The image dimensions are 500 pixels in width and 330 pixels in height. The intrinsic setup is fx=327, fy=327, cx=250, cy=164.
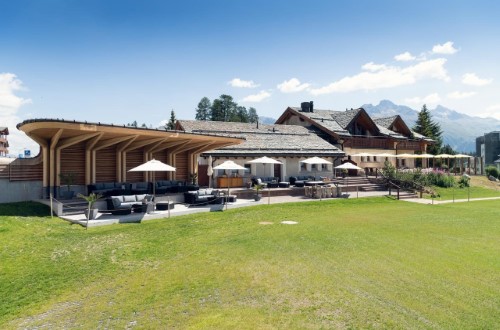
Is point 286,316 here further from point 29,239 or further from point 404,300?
point 29,239

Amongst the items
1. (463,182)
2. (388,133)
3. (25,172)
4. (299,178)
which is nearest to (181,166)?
(25,172)

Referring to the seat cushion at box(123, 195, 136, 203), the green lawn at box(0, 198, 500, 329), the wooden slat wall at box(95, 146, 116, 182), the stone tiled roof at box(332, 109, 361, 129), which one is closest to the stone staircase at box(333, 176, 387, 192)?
the stone tiled roof at box(332, 109, 361, 129)

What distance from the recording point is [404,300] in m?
6.12

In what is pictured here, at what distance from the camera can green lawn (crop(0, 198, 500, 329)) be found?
5.64 metres

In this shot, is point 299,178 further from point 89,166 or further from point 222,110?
point 222,110

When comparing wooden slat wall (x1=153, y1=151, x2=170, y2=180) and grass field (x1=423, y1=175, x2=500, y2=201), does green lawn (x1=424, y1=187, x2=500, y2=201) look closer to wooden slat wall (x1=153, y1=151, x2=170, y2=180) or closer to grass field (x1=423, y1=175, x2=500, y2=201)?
grass field (x1=423, y1=175, x2=500, y2=201)

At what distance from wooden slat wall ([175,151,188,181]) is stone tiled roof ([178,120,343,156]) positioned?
1.95m

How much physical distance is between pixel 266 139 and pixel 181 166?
359 inches

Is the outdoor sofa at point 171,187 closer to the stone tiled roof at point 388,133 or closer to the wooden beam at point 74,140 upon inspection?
the wooden beam at point 74,140

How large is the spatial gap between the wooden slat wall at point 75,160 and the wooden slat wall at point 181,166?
620cm

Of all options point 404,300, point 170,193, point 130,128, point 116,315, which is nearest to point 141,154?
point 170,193

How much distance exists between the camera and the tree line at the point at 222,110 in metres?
82.2

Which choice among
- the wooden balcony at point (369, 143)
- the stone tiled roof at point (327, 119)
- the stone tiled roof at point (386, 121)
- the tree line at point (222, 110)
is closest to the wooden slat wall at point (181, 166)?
the stone tiled roof at point (327, 119)

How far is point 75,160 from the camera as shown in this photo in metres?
18.3
